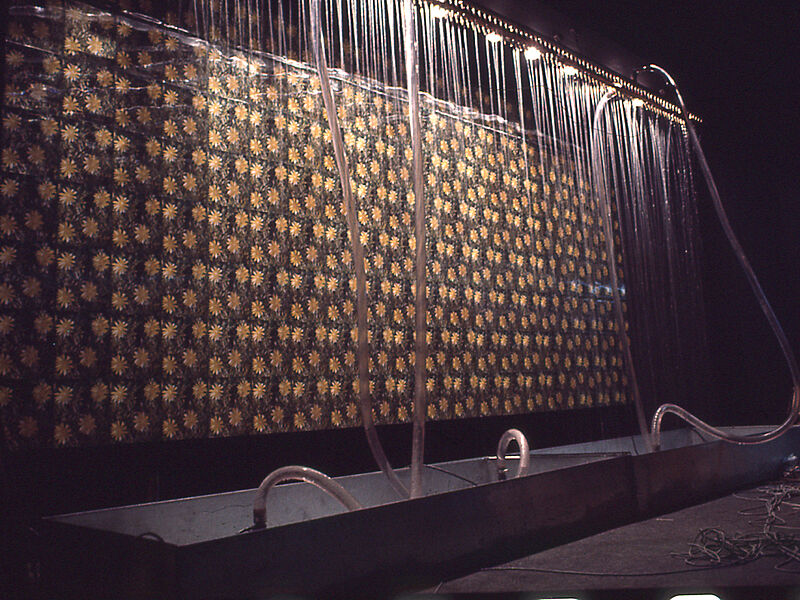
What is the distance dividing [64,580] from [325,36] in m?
3.28

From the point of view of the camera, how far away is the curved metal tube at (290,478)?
2.36 meters

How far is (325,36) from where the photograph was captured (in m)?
4.41

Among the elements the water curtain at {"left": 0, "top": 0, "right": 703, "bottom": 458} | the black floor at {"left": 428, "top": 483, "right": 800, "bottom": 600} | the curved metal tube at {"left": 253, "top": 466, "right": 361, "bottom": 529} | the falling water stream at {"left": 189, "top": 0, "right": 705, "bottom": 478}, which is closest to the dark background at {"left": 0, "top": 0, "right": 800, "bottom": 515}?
the water curtain at {"left": 0, "top": 0, "right": 703, "bottom": 458}

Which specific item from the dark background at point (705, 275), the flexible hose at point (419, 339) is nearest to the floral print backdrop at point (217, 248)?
the dark background at point (705, 275)

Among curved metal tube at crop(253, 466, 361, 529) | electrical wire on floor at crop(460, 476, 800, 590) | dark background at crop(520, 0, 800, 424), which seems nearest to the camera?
curved metal tube at crop(253, 466, 361, 529)

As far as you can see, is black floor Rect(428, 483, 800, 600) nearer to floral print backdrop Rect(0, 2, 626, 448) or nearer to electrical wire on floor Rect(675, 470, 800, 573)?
electrical wire on floor Rect(675, 470, 800, 573)

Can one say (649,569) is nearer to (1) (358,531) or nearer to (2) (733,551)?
(2) (733,551)

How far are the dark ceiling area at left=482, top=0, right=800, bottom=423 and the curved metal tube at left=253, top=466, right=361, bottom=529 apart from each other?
442cm

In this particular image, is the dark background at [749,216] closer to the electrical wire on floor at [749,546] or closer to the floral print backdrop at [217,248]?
the floral print backdrop at [217,248]

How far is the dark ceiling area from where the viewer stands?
19.8 feet

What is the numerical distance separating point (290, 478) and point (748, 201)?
6.30 m

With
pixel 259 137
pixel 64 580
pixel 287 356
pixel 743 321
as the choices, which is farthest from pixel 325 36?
pixel 743 321

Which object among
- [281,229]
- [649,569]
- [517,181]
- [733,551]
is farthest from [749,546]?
[517,181]

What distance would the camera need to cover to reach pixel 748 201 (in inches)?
289
